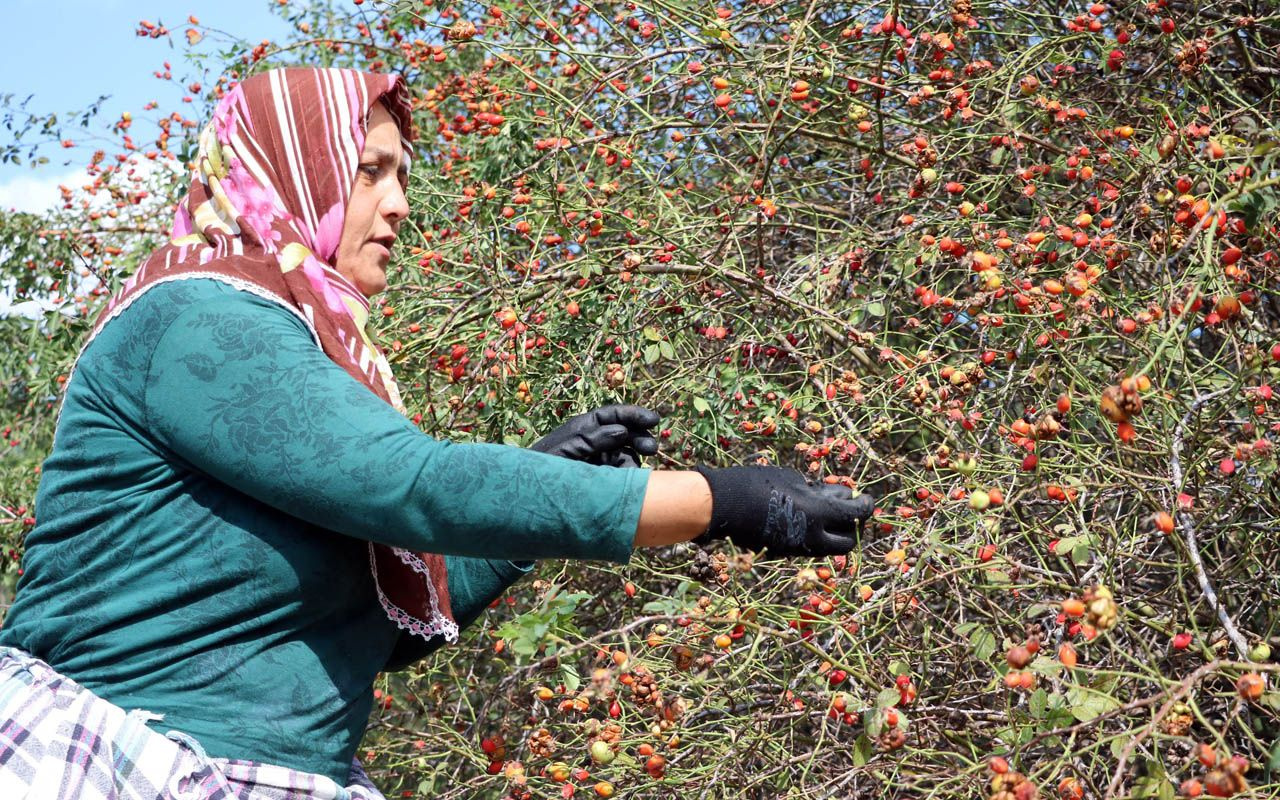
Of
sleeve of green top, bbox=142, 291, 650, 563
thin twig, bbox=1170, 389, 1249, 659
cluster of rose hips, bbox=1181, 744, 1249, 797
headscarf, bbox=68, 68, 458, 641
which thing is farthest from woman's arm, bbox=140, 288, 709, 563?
thin twig, bbox=1170, 389, 1249, 659

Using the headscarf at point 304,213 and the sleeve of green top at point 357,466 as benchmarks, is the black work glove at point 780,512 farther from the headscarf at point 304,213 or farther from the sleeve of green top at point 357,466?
the headscarf at point 304,213

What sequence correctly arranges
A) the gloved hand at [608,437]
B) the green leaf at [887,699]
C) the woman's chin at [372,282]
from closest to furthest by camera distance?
the green leaf at [887,699] → the gloved hand at [608,437] → the woman's chin at [372,282]

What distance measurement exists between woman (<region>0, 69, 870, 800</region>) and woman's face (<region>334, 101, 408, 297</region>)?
0.15 meters

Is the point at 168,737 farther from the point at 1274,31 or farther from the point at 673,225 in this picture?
the point at 1274,31

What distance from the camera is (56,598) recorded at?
1.36m

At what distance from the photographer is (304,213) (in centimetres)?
158

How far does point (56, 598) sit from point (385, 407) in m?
0.42

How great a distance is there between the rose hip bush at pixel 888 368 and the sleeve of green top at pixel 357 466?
6.2 inches

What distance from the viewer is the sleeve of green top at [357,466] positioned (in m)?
1.23

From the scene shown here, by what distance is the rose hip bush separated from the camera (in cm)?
169

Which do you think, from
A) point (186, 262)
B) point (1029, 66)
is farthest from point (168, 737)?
point (1029, 66)

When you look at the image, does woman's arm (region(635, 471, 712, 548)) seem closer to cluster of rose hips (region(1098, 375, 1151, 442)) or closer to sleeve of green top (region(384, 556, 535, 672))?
cluster of rose hips (region(1098, 375, 1151, 442))

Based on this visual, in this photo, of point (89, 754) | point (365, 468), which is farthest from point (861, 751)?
point (89, 754)

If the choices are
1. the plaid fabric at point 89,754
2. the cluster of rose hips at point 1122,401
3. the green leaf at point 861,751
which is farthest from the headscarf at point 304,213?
the cluster of rose hips at point 1122,401
